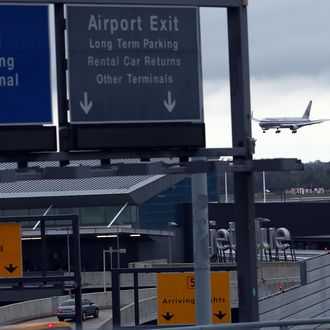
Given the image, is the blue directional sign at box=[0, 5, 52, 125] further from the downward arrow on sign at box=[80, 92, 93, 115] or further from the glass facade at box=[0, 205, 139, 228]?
the glass facade at box=[0, 205, 139, 228]

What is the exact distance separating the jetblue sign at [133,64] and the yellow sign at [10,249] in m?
13.1

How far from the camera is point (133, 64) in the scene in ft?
43.0

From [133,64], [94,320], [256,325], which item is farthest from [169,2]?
[94,320]

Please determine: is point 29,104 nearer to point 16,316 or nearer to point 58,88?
point 58,88

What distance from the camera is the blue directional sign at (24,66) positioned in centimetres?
1273

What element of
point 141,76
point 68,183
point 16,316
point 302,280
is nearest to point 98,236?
point 68,183

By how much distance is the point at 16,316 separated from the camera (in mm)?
43344

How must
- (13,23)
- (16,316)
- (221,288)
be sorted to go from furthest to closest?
(16,316)
(221,288)
(13,23)

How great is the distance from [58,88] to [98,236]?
5161 cm

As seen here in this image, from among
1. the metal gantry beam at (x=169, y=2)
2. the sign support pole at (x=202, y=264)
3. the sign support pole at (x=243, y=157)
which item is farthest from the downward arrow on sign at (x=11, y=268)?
the metal gantry beam at (x=169, y=2)

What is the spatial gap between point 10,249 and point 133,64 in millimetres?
13684

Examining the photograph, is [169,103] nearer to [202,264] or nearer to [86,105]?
[86,105]

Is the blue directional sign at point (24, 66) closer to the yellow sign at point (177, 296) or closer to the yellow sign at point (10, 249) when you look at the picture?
the yellow sign at point (177, 296)

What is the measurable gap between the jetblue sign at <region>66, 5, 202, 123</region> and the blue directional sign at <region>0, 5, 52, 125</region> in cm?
32
